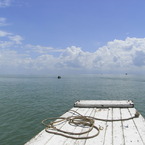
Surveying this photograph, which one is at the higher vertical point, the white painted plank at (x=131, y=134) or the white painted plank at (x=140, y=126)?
the white painted plank at (x=140, y=126)

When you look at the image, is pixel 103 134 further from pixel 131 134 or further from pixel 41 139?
pixel 41 139

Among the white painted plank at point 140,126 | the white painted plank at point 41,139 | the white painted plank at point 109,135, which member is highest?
the white painted plank at point 140,126

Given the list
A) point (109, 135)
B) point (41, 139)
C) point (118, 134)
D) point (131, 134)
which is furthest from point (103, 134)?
point (41, 139)

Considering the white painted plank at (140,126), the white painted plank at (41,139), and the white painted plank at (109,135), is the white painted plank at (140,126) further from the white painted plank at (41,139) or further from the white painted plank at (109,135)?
the white painted plank at (41,139)

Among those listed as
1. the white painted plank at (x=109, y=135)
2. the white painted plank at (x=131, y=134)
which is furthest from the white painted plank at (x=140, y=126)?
the white painted plank at (x=109, y=135)

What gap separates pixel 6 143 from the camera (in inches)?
461

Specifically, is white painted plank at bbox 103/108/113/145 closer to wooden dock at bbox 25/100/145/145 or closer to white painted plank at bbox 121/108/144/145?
wooden dock at bbox 25/100/145/145

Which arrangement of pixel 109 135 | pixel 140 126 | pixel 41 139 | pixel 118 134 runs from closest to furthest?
pixel 41 139
pixel 109 135
pixel 118 134
pixel 140 126

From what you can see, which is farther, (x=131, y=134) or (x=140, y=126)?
(x=140, y=126)

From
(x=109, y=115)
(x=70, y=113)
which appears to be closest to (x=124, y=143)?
(x=109, y=115)

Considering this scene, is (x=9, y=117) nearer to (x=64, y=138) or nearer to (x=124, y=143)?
(x=64, y=138)

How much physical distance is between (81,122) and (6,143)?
21.1 feet

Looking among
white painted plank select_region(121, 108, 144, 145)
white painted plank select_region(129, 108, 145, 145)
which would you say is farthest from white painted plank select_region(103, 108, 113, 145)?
white painted plank select_region(129, 108, 145, 145)

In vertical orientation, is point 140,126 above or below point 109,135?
above
